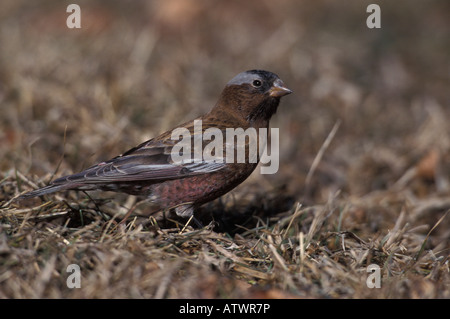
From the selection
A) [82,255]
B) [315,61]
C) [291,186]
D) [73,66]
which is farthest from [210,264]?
[315,61]

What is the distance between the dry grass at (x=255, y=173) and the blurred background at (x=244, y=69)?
3 cm

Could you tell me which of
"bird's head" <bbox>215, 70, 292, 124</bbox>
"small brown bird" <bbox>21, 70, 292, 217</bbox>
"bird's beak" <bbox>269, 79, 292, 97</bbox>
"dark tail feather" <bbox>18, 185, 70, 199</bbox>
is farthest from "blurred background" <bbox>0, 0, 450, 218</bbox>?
"bird's beak" <bbox>269, 79, 292, 97</bbox>

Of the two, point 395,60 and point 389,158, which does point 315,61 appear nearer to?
point 395,60

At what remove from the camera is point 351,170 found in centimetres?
638

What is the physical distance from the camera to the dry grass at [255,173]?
3.34 meters

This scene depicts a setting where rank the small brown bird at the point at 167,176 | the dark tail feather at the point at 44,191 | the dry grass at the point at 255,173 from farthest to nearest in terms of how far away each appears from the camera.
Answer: the small brown bird at the point at 167,176 → the dark tail feather at the point at 44,191 → the dry grass at the point at 255,173

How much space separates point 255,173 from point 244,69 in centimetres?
256

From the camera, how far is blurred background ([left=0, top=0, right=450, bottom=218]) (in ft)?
19.9

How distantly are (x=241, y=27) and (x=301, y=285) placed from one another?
7.11 meters

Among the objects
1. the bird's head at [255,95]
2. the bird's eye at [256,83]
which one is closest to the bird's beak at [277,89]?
the bird's head at [255,95]

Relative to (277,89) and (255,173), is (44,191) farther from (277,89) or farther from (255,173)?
(255,173)

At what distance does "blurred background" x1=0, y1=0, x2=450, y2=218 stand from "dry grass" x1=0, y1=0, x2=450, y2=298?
3 cm

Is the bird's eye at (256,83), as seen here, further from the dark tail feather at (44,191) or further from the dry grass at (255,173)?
the dark tail feather at (44,191)

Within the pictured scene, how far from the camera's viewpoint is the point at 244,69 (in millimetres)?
8227
